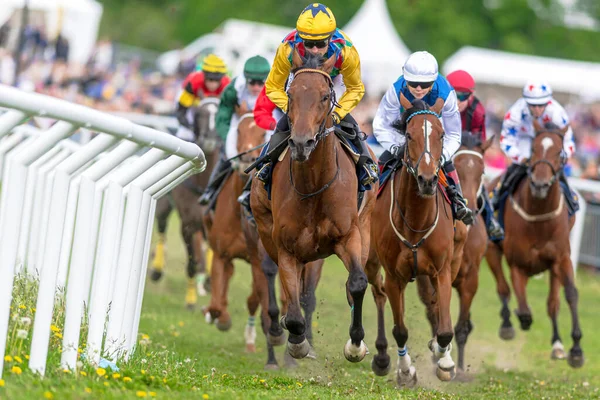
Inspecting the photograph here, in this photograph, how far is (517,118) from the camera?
11086 millimetres

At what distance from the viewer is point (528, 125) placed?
11094 mm

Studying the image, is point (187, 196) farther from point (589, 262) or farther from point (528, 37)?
point (528, 37)

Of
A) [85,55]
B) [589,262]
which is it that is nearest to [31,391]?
[589,262]

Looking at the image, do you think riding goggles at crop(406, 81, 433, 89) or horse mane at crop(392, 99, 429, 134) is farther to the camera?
riding goggles at crop(406, 81, 433, 89)

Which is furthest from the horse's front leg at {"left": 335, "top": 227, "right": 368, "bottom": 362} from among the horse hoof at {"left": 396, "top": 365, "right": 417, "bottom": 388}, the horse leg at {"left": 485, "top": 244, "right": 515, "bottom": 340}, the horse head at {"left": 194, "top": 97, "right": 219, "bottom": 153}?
the horse head at {"left": 194, "top": 97, "right": 219, "bottom": 153}

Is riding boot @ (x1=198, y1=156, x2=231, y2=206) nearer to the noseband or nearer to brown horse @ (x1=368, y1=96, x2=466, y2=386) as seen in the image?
brown horse @ (x1=368, y1=96, x2=466, y2=386)

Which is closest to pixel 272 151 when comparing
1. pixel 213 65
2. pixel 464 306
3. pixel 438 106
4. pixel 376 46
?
pixel 438 106

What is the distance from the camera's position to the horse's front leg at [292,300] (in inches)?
281

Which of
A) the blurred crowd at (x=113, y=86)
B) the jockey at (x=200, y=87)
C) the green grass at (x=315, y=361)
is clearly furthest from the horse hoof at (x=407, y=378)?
the blurred crowd at (x=113, y=86)

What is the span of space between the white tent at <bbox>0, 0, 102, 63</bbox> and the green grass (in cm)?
1092

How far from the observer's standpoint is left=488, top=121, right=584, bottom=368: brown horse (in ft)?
34.5

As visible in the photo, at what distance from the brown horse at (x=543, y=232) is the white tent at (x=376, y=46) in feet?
55.2

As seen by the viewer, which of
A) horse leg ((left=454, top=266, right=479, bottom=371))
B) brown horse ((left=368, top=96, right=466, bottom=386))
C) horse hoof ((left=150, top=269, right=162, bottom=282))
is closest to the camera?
brown horse ((left=368, top=96, right=466, bottom=386))

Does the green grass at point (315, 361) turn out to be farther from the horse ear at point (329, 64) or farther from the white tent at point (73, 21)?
the white tent at point (73, 21)
